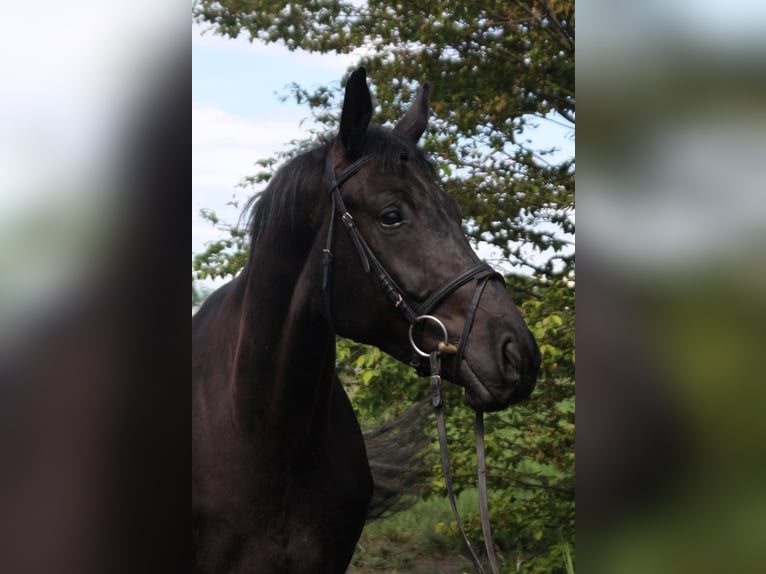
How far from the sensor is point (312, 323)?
241cm

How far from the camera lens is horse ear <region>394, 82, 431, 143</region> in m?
2.80

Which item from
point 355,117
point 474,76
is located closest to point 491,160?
point 474,76

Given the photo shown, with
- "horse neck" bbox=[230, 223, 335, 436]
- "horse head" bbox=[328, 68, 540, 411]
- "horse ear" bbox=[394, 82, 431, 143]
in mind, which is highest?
"horse ear" bbox=[394, 82, 431, 143]

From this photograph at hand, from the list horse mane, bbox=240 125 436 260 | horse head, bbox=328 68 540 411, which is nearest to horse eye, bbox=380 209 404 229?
horse head, bbox=328 68 540 411

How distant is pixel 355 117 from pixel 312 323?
70 centimetres

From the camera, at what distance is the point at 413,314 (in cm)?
219

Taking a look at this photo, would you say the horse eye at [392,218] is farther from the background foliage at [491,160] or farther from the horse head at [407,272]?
the background foliage at [491,160]

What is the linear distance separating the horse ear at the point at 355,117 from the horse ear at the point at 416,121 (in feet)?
1.17

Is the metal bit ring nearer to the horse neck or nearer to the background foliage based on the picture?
the horse neck

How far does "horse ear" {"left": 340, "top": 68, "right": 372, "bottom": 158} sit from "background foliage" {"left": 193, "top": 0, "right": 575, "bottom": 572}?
1746mm

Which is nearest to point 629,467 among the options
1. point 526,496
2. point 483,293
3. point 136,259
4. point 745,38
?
point 745,38

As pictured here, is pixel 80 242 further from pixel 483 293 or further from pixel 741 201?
pixel 483 293

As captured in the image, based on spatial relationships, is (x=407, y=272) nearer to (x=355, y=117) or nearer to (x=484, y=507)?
(x=355, y=117)

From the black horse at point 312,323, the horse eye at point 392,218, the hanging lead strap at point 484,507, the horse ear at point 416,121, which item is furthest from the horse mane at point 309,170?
the hanging lead strap at point 484,507
